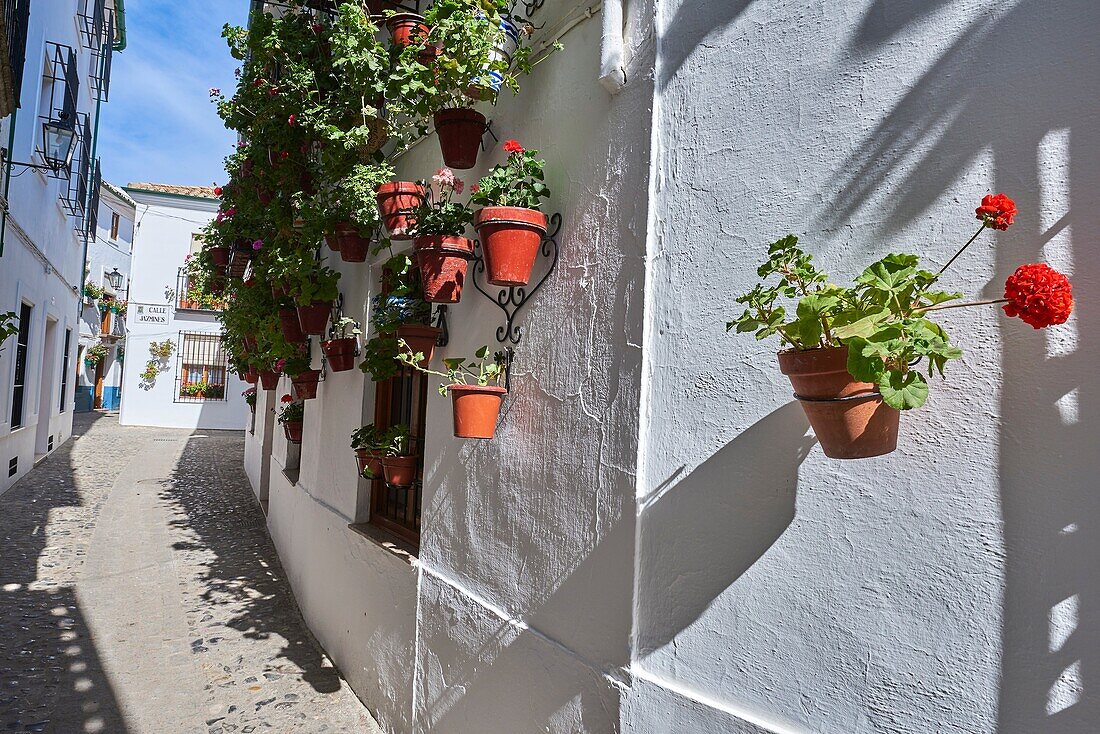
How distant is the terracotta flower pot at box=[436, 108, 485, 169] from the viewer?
3.39m

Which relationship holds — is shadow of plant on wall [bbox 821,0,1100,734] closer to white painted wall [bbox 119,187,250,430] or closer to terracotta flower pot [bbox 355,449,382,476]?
terracotta flower pot [bbox 355,449,382,476]

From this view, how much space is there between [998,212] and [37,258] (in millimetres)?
12900

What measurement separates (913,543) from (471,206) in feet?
8.54

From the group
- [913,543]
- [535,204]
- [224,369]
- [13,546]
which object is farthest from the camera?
[224,369]

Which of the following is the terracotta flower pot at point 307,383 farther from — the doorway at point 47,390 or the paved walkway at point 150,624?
the doorway at point 47,390

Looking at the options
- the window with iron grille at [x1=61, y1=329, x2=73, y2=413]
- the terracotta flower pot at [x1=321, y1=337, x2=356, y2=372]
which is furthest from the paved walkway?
the window with iron grille at [x1=61, y1=329, x2=73, y2=413]

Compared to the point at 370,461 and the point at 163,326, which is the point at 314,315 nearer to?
the point at 370,461

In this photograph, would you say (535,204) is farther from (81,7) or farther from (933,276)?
(81,7)

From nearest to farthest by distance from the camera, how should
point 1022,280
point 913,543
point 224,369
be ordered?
point 1022,280
point 913,543
point 224,369

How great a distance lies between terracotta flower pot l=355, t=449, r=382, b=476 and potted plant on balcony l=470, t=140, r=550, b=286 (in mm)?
1827

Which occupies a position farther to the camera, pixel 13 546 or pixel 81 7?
pixel 81 7

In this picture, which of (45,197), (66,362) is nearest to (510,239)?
(45,197)

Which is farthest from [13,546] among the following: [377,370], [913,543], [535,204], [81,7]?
[81,7]

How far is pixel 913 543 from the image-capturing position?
166cm
